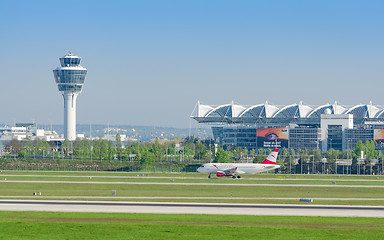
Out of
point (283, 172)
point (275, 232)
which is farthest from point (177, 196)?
point (283, 172)

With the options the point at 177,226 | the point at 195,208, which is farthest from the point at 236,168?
the point at 177,226

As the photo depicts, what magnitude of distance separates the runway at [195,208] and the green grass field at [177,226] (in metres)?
3.33

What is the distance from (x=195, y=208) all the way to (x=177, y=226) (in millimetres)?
12841

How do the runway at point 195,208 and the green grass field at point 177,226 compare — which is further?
the runway at point 195,208

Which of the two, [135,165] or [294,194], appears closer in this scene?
[294,194]

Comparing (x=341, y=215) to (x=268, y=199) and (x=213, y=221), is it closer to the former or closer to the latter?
(x=213, y=221)

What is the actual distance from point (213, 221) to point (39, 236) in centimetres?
1434

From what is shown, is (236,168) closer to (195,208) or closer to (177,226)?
(195,208)

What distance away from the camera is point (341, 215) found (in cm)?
5291

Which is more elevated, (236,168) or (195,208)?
(236,168)

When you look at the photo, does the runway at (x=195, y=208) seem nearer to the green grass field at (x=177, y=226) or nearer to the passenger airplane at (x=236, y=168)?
the green grass field at (x=177, y=226)

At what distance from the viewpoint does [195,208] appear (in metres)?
57.7

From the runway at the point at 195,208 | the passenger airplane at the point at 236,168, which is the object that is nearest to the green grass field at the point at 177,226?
the runway at the point at 195,208

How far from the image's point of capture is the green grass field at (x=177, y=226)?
40938 mm
